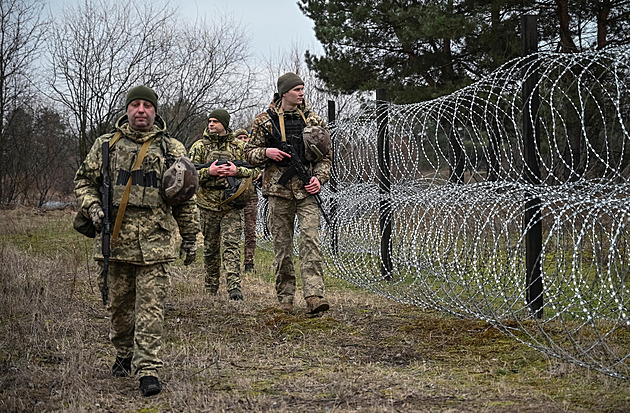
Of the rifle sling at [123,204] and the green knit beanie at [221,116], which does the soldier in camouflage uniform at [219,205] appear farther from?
the rifle sling at [123,204]

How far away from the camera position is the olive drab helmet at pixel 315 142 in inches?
226

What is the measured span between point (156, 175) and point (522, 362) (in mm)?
2567

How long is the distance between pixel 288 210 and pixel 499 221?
3429 mm

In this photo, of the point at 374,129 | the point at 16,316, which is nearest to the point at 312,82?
the point at 374,129

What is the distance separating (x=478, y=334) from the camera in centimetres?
516

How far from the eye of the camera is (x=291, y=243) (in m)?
6.02

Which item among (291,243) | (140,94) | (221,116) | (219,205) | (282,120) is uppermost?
(221,116)

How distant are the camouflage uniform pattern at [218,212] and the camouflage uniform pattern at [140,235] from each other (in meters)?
2.68

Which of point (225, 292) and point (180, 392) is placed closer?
point (180, 392)

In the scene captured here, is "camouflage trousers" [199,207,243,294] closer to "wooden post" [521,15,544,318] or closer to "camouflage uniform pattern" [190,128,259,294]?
"camouflage uniform pattern" [190,128,259,294]

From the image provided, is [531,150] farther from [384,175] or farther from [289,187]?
[384,175]

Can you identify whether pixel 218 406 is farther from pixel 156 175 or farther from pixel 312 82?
pixel 312 82

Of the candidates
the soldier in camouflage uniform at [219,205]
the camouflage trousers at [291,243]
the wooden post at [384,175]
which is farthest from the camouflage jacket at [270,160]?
the wooden post at [384,175]

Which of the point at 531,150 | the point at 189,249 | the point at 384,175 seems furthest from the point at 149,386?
the point at 384,175
